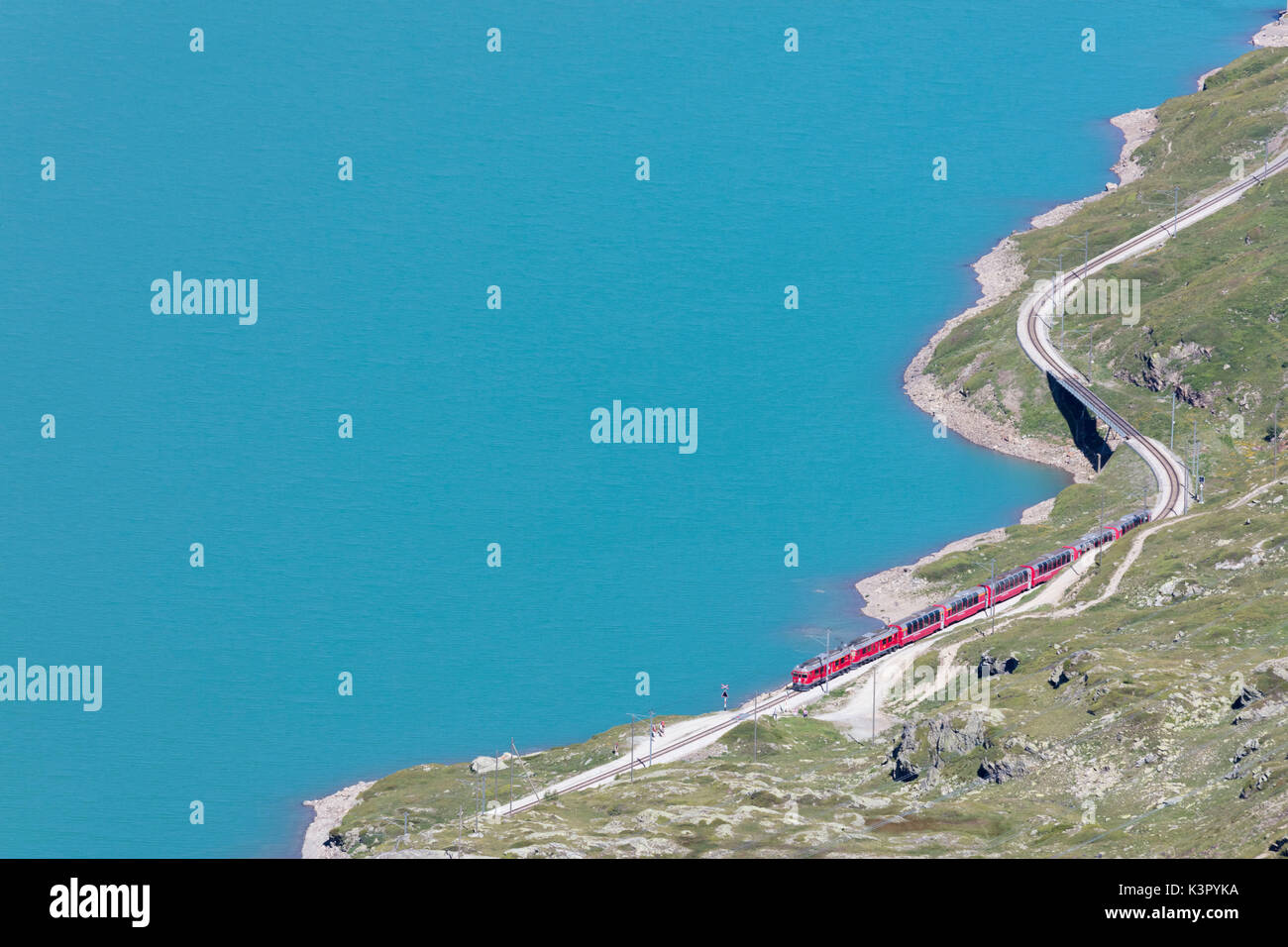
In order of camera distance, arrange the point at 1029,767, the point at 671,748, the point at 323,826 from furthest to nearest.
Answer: the point at 323,826
the point at 671,748
the point at 1029,767

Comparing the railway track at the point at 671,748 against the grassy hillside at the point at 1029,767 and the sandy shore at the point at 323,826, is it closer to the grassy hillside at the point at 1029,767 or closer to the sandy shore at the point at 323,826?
the grassy hillside at the point at 1029,767

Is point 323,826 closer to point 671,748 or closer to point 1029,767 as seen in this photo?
point 671,748

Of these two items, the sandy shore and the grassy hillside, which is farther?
the sandy shore

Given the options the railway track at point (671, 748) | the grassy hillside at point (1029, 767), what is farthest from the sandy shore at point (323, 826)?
the railway track at point (671, 748)

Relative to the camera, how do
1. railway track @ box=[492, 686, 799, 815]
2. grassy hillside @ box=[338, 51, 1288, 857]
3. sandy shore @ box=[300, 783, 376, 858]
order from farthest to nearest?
sandy shore @ box=[300, 783, 376, 858] < railway track @ box=[492, 686, 799, 815] < grassy hillside @ box=[338, 51, 1288, 857]

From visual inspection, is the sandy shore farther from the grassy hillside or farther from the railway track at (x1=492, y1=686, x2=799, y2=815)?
the railway track at (x1=492, y1=686, x2=799, y2=815)

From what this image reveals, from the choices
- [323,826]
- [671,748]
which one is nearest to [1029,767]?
[671,748]

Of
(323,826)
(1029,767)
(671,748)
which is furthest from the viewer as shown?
(323,826)

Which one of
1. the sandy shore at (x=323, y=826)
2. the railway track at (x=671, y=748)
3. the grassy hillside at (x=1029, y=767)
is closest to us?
the grassy hillside at (x=1029, y=767)

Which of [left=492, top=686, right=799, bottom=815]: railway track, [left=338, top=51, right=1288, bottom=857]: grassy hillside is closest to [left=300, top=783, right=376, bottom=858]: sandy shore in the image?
[left=338, top=51, right=1288, bottom=857]: grassy hillside

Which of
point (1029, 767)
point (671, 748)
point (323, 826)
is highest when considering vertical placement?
point (671, 748)

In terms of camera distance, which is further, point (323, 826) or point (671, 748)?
point (323, 826)

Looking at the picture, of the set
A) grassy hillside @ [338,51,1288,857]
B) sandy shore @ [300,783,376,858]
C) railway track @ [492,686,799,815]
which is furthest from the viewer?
sandy shore @ [300,783,376,858]
